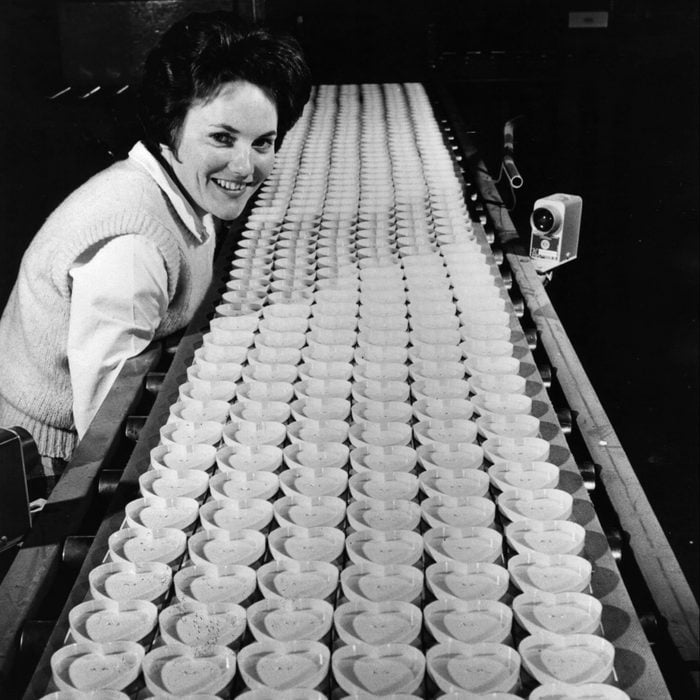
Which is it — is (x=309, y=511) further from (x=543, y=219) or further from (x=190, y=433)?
(x=543, y=219)

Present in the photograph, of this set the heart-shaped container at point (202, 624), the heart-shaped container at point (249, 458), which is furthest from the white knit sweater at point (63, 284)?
the heart-shaped container at point (202, 624)

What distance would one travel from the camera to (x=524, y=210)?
5664 mm

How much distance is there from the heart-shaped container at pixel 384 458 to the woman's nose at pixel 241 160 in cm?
81

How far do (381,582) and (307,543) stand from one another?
0.12 metres

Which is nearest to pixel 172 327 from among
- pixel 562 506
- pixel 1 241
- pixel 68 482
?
pixel 68 482

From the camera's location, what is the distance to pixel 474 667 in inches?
36.7

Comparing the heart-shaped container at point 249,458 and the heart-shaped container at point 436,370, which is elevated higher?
the heart-shaped container at point 249,458

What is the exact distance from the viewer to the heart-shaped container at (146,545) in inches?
43.9

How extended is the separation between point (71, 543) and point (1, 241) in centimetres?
323

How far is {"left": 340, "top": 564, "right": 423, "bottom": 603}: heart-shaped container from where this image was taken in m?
1.04

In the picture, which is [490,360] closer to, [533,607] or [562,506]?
[562,506]

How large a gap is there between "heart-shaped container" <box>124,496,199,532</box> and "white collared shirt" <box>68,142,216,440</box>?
515mm

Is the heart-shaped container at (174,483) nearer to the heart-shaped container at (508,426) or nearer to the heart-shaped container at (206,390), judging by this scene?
the heart-shaped container at (206,390)

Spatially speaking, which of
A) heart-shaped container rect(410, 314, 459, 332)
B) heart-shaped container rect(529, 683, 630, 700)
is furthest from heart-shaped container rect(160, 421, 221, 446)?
heart-shaped container rect(529, 683, 630, 700)
